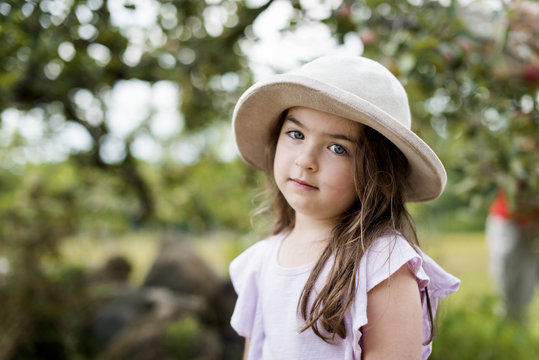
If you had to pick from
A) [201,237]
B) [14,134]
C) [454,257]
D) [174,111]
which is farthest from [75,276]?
[454,257]

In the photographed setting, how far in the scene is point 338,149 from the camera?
3.86 feet

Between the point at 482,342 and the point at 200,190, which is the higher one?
the point at 200,190

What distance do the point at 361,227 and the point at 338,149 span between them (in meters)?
0.18

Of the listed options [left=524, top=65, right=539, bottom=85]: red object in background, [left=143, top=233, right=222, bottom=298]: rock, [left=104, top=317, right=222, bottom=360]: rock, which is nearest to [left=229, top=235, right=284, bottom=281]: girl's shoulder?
[left=524, top=65, right=539, bottom=85]: red object in background

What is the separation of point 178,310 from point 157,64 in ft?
5.83

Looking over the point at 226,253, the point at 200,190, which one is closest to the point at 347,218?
the point at 200,190

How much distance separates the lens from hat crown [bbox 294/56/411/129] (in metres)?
1.14

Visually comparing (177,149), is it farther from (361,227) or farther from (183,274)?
(361,227)

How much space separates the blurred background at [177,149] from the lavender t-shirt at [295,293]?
254 mm

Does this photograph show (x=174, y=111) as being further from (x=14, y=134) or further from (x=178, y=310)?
(x=178, y=310)

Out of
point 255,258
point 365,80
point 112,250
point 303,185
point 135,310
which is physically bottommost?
point 112,250

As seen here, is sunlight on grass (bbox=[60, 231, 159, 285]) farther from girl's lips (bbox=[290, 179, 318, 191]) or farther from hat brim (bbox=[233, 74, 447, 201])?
girl's lips (bbox=[290, 179, 318, 191])

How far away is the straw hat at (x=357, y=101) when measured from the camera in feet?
3.53

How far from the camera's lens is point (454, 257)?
24.0 feet
